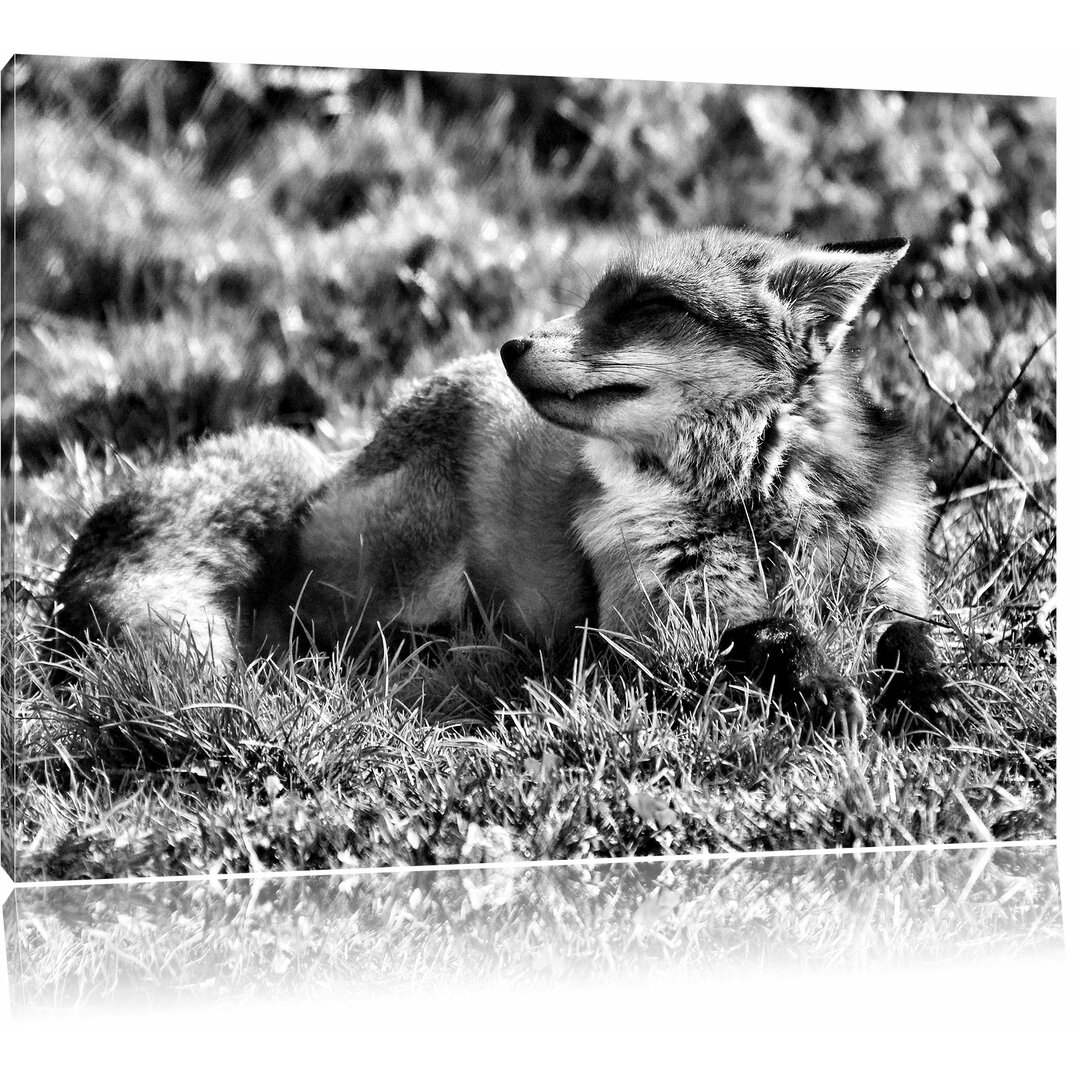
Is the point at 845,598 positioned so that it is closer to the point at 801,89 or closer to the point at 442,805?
the point at 442,805

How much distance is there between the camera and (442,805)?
5.28m

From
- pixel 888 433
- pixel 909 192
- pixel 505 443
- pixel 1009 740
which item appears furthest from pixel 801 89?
pixel 1009 740

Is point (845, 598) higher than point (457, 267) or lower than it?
lower

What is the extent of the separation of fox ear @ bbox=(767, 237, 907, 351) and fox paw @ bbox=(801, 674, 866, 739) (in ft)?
3.90

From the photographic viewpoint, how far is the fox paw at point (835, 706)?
17.3 ft

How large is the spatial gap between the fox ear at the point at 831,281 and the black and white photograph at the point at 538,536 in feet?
0.05

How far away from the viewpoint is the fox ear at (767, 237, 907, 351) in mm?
5371

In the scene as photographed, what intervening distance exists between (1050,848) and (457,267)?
10.9 feet

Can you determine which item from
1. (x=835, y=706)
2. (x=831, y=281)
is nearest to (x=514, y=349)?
(x=831, y=281)

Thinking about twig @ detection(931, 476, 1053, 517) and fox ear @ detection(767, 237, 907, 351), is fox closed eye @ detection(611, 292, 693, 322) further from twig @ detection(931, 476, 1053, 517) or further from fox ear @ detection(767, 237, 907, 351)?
twig @ detection(931, 476, 1053, 517)

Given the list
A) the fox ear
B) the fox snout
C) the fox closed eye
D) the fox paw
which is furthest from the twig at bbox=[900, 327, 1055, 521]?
the fox snout

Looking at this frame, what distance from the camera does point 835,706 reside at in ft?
17.4

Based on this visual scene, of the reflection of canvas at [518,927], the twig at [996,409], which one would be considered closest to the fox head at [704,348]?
the twig at [996,409]

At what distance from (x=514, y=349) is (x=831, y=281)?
114 cm
